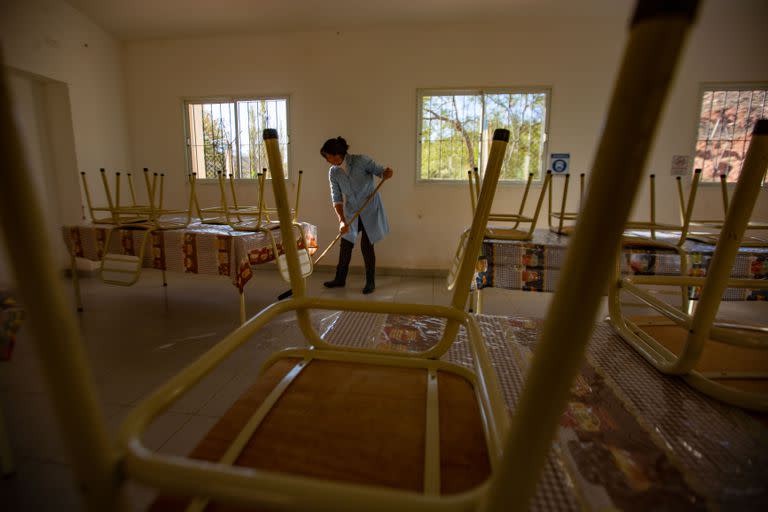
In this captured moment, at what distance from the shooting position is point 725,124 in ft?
11.9

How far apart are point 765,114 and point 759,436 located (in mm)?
4708

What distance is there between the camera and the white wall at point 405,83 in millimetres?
3592

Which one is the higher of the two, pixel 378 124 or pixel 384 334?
pixel 378 124

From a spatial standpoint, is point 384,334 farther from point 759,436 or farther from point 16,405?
point 16,405

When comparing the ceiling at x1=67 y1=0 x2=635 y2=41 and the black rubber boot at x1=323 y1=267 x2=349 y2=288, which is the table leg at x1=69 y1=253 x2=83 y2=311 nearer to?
the black rubber boot at x1=323 y1=267 x2=349 y2=288

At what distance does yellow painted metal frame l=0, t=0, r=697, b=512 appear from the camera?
0.22 meters

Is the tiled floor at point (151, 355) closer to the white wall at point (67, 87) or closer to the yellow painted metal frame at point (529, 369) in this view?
the yellow painted metal frame at point (529, 369)

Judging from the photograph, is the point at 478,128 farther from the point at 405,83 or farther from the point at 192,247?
the point at 192,247

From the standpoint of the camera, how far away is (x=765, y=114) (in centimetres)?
359

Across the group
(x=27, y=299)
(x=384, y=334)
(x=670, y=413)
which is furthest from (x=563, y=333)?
(x=384, y=334)

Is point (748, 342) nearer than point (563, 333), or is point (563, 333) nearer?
point (563, 333)

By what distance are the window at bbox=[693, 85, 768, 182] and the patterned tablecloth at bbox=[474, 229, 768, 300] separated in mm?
2388

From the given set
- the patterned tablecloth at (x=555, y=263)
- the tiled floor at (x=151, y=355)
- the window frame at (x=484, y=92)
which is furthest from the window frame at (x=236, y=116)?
the patterned tablecloth at (x=555, y=263)

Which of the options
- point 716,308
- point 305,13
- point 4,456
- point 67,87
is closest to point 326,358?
point 716,308
